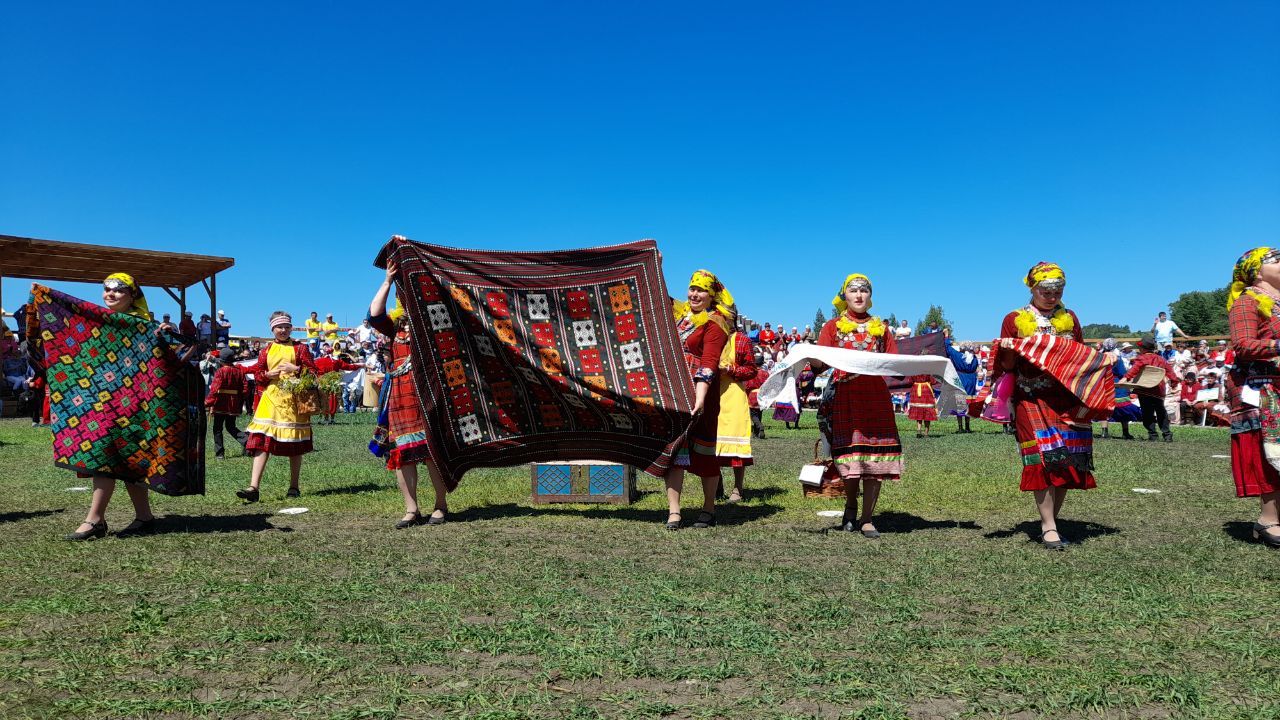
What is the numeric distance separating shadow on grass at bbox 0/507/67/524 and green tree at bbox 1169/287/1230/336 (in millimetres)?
87651

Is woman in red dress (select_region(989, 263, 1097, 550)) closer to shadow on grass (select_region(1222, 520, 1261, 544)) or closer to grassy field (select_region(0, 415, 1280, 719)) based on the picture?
grassy field (select_region(0, 415, 1280, 719))

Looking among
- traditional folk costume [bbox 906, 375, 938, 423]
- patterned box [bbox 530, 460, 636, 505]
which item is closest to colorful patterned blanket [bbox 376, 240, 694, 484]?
patterned box [bbox 530, 460, 636, 505]

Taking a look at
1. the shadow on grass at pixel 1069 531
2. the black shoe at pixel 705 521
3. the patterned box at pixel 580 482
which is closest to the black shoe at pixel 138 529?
the patterned box at pixel 580 482

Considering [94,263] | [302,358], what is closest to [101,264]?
[94,263]

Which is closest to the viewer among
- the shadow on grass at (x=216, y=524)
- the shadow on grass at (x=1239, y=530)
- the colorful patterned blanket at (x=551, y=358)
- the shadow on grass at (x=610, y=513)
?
the shadow on grass at (x=1239, y=530)

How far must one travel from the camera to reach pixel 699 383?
7.11 m

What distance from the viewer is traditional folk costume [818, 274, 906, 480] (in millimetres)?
6730

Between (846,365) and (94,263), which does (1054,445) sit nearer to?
(846,365)

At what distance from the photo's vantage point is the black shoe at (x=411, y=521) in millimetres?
7208

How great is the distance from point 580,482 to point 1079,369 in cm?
461

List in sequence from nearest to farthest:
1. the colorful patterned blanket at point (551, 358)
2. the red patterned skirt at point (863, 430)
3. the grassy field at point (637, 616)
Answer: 1. the grassy field at point (637, 616)
2. the red patterned skirt at point (863, 430)
3. the colorful patterned blanket at point (551, 358)

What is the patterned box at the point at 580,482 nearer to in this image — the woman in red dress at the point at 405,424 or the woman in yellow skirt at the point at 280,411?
the woman in red dress at the point at 405,424

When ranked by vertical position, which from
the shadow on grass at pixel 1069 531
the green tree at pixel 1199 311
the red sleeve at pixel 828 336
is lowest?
the shadow on grass at pixel 1069 531

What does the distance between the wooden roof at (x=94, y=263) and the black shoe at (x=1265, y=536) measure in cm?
2007
